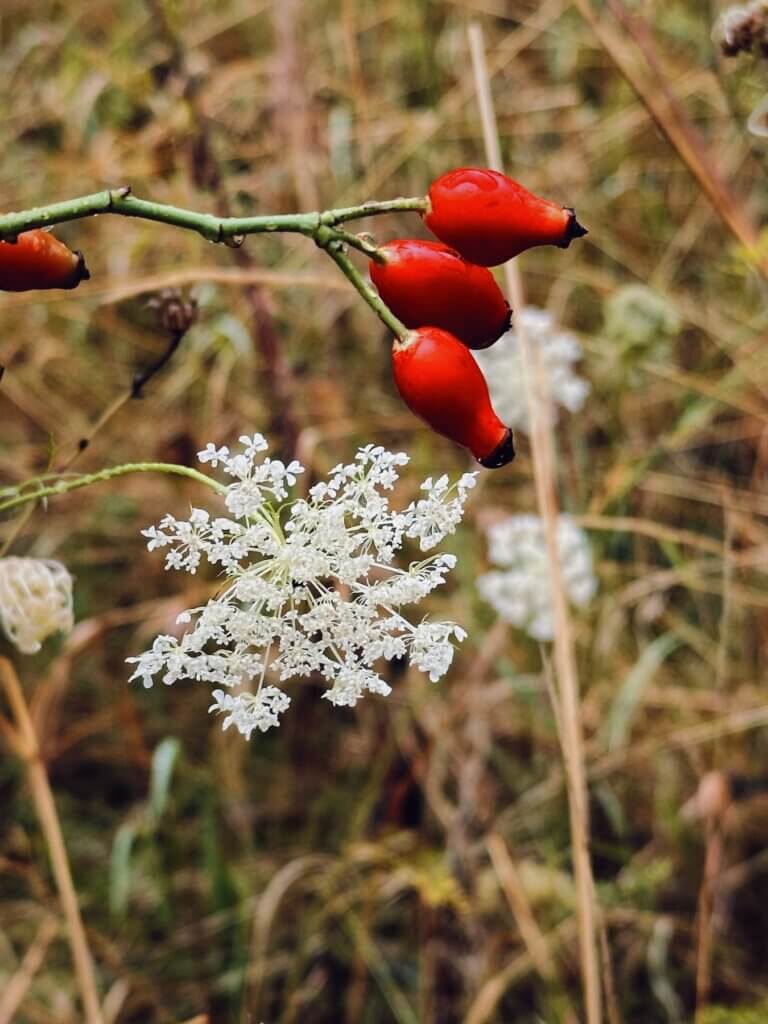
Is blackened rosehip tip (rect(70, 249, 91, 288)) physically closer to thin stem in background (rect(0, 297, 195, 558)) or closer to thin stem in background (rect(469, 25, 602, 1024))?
thin stem in background (rect(0, 297, 195, 558))

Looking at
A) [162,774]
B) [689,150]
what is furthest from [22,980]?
[689,150]

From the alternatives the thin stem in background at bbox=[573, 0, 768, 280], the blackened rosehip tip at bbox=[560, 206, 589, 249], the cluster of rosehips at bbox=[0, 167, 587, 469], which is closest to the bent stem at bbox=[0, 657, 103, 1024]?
the cluster of rosehips at bbox=[0, 167, 587, 469]

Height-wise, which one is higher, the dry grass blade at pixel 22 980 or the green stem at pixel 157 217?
the green stem at pixel 157 217

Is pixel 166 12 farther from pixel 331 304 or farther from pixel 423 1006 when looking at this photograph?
pixel 423 1006

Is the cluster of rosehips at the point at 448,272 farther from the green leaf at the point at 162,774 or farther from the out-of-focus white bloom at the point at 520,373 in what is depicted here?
the out-of-focus white bloom at the point at 520,373

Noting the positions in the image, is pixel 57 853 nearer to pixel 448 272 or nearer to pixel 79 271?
pixel 79 271

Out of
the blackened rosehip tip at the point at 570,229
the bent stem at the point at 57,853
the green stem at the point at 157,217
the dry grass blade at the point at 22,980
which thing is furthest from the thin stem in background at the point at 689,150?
the dry grass blade at the point at 22,980
